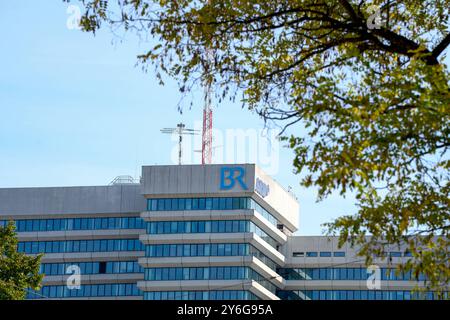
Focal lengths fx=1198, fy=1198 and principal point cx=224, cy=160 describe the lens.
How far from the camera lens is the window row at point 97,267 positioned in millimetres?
145625

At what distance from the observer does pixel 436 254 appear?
25.3 meters

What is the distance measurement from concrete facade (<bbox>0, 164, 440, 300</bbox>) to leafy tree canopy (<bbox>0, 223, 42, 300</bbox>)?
54676mm

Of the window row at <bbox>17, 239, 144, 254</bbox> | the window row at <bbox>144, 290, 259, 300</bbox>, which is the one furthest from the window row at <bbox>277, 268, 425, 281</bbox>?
the window row at <bbox>17, 239, 144, 254</bbox>

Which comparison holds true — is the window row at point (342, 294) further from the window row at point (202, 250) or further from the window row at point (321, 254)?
the window row at point (202, 250)

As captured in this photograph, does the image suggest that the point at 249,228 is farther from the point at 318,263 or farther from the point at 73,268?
the point at 73,268

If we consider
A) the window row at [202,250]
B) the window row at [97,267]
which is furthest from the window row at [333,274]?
the window row at [97,267]

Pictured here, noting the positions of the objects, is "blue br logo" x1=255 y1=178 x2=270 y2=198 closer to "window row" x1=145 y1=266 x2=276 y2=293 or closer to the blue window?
"window row" x1=145 y1=266 x2=276 y2=293

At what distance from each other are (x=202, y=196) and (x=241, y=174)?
5.23 m

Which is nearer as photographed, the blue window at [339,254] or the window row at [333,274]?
the window row at [333,274]

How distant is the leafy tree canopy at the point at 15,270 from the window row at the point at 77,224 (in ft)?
211

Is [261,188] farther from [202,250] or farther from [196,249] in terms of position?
[196,249]

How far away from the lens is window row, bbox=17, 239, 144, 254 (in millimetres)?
146625
